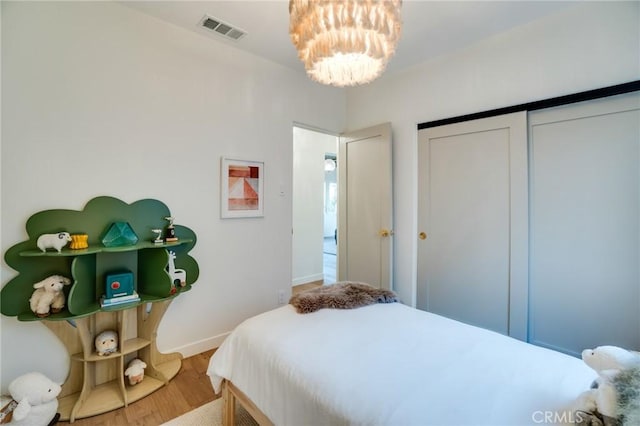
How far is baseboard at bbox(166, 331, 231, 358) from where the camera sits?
2.34m

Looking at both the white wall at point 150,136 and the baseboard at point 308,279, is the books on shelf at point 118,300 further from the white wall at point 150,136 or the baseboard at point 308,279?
the baseboard at point 308,279

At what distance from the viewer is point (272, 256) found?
2.93 m

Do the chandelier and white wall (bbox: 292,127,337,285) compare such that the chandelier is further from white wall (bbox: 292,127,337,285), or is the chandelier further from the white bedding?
white wall (bbox: 292,127,337,285)

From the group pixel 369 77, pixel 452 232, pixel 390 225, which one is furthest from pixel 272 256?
pixel 369 77

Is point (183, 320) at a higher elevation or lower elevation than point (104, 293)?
lower

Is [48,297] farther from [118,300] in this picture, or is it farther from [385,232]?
[385,232]

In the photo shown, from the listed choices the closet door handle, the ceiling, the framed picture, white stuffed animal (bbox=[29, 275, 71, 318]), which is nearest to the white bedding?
white stuffed animal (bbox=[29, 275, 71, 318])

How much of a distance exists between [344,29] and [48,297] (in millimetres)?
2195

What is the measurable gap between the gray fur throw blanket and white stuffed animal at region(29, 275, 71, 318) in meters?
1.41

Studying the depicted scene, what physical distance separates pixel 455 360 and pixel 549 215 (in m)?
1.63

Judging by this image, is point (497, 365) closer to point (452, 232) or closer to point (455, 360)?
point (455, 360)

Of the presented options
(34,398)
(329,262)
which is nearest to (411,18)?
(34,398)

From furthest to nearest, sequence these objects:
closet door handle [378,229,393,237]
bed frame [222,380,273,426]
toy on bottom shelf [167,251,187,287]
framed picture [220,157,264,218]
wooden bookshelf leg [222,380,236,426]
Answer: closet door handle [378,229,393,237] → framed picture [220,157,264,218] → toy on bottom shelf [167,251,187,287] → wooden bookshelf leg [222,380,236,426] → bed frame [222,380,273,426]

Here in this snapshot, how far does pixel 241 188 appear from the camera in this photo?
2.67 metres
